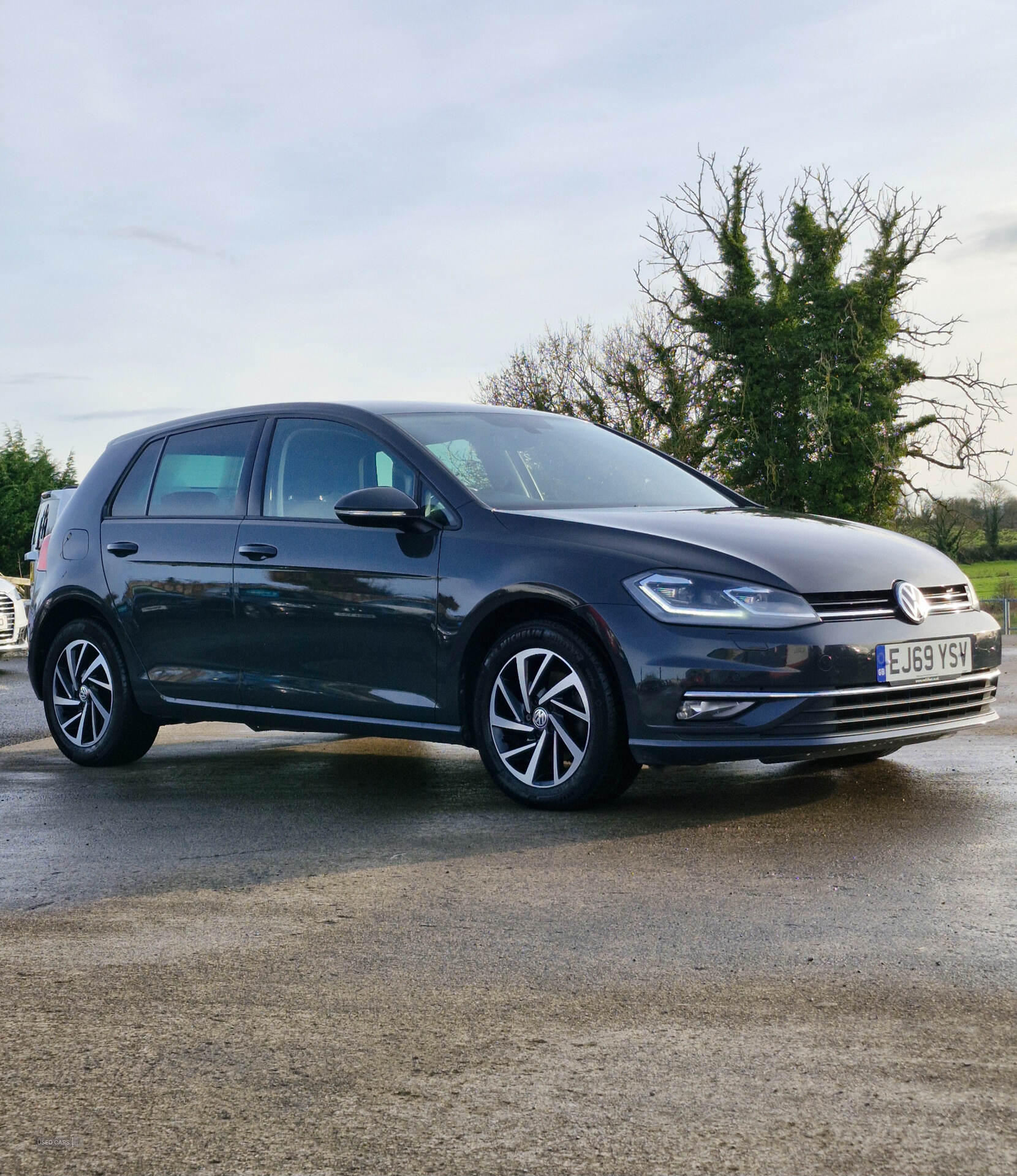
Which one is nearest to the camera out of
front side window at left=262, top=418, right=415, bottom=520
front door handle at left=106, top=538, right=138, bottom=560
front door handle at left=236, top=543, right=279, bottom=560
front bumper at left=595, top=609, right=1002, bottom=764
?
front bumper at left=595, top=609, right=1002, bottom=764

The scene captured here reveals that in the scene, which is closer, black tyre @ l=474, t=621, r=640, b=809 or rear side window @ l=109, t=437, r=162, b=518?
black tyre @ l=474, t=621, r=640, b=809

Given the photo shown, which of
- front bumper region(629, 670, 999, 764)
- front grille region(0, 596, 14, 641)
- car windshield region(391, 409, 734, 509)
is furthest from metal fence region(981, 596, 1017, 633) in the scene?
front bumper region(629, 670, 999, 764)

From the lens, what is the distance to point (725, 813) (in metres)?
5.97

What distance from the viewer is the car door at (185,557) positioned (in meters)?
7.18

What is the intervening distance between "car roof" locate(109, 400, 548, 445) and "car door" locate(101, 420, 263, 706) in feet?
0.19

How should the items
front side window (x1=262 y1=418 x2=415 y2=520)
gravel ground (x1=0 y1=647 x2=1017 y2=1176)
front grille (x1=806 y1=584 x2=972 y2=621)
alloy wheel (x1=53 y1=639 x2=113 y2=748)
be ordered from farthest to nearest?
alloy wheel (x1=53 y1=639 x2=113 y2=748)
front side window (x1=262 y1=418 x2=415 y2=520)
front grille (x1=806 y1=584 x2=972 y2=621)
gravel ground (x1=0 y1=647 x2=1017 y2=1176)

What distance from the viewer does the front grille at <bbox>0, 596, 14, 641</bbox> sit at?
17.8m

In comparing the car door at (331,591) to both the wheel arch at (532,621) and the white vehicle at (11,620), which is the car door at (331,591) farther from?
the white vehicle at (11,620)

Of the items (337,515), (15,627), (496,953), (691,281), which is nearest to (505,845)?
(496,953)

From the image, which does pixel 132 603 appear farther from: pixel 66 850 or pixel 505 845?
pixel 505 845

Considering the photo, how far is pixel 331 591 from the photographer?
21.7 feet

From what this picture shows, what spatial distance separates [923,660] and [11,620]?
46.7ft

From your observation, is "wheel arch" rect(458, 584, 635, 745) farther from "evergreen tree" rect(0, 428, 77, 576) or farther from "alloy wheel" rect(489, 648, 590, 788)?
"evergreen tree" rect(0, 428, 77, 576)

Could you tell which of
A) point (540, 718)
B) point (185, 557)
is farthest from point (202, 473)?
point (540, 718)
